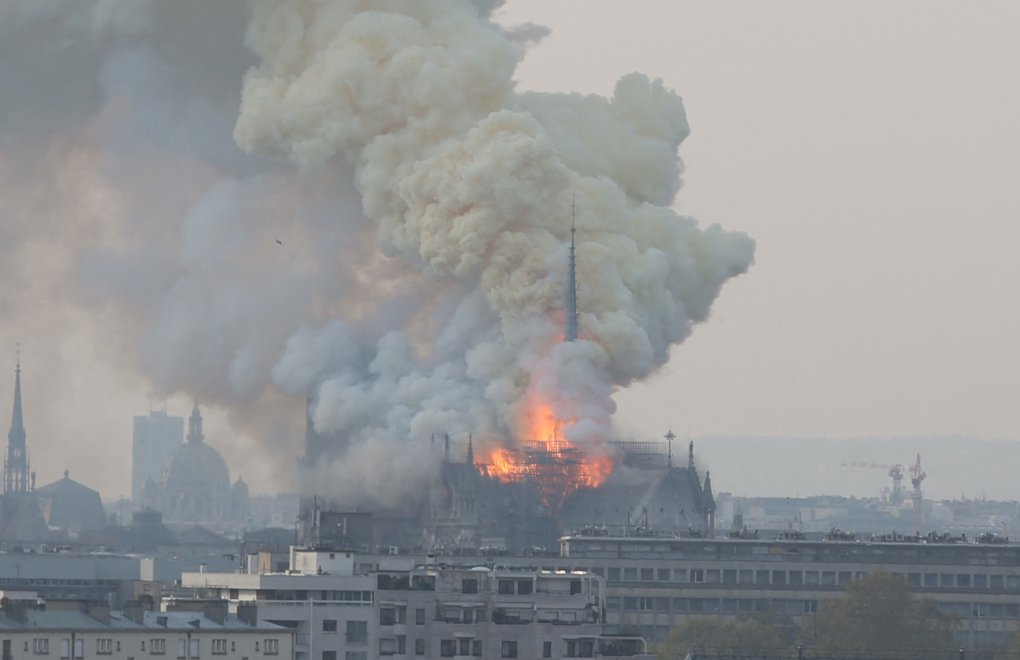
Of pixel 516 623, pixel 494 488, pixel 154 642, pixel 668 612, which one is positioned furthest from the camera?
pixel 494 488

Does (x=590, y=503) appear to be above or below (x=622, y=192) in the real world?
below

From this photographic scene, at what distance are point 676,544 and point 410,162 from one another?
22.6m

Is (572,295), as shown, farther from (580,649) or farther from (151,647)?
(151,647)

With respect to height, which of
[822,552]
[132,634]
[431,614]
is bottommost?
[132,634]

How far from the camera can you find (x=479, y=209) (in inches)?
7323

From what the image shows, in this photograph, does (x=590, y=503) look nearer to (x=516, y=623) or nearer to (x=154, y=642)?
(x=516, y=623)

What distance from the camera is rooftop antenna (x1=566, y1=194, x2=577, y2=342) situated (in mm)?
185250

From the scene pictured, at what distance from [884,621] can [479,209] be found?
3382cm

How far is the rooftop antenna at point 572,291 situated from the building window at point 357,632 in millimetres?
56435

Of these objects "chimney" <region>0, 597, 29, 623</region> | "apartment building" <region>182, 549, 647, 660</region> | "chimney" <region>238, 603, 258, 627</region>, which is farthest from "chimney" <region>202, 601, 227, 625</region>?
"chimney" <region>0, 597, 29, 623</region>

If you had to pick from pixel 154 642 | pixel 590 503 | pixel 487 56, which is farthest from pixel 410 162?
pixel 154 642

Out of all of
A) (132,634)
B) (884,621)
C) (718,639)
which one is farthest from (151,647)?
(884,621)

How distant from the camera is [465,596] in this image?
433 feet

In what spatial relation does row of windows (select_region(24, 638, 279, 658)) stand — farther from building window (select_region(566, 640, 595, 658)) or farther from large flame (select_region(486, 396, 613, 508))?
large flame (select_region(486, 396, 613, 508))
